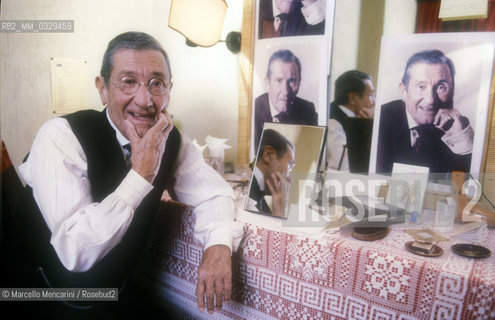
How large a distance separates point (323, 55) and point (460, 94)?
52 centimetres

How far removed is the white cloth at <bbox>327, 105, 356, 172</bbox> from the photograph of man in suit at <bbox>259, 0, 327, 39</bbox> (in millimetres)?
360

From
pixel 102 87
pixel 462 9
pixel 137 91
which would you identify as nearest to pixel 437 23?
pixel 462 9

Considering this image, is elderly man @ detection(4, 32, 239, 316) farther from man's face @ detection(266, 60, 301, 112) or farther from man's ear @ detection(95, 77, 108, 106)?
man's face @ detection(266, 60, 301, 112)

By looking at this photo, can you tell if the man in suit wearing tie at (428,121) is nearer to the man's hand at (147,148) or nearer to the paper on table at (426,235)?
the paper on table at (426,235)

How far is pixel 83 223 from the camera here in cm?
88

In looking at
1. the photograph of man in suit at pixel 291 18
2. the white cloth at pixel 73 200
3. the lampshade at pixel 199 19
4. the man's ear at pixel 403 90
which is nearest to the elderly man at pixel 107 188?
the white cloth at pixel 73 200

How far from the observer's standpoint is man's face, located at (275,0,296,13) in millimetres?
1444

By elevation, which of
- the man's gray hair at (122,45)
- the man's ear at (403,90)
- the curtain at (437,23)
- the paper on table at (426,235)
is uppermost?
the curtain at (437,23)

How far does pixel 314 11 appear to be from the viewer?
54.4 inches

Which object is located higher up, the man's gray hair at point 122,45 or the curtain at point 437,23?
the curtain at point 437,23

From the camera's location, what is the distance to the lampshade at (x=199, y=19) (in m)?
1.38

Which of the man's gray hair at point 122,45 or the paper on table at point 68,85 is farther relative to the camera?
the paper on table at point 68,85

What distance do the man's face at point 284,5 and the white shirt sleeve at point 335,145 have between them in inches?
20.4

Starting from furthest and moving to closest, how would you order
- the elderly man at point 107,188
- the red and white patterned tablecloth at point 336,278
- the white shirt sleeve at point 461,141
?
the white shirt sleeve at point 461,141 < the elderly man at point 107,188 < the red and white patterned tablecloth at point 336,278
